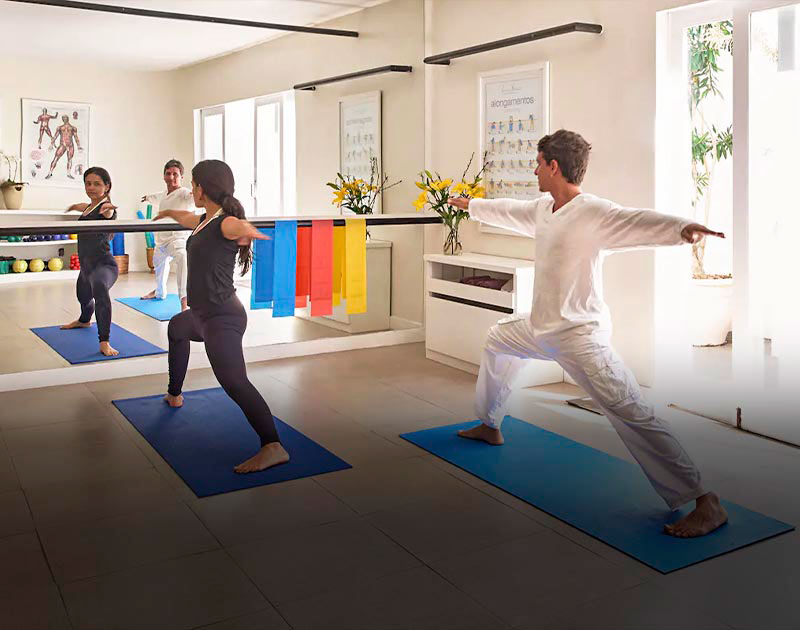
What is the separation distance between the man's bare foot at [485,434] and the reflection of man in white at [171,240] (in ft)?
8.39

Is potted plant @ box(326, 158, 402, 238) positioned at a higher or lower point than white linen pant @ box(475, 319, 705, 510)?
A: higher

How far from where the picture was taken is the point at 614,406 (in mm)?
2914

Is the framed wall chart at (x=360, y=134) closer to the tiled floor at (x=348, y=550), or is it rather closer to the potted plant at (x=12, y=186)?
the potted plant at (x=12, y=186)

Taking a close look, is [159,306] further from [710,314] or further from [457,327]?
[710,314]

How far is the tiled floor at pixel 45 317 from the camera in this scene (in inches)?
197

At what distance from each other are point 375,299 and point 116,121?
225 centimetres

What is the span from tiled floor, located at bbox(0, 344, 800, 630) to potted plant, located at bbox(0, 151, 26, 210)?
7.82 feet

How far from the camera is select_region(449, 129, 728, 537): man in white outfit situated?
9.25 ft

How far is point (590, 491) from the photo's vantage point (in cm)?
316

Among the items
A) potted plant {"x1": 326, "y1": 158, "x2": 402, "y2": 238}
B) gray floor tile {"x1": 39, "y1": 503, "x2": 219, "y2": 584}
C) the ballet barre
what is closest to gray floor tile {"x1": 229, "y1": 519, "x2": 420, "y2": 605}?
gray floor tile {"x1": 39, "y1": 503, "x2": 219, "y2": 584}

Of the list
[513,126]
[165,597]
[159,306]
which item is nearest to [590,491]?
[165,597]

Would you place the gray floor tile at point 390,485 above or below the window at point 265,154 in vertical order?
below

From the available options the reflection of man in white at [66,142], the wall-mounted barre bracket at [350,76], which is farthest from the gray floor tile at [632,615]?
the reflection of man in white at [66,142]

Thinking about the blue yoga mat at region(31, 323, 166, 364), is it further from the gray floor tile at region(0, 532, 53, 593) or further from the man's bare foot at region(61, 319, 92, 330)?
the gray floor tile at region(0, 532, 53, 593)
